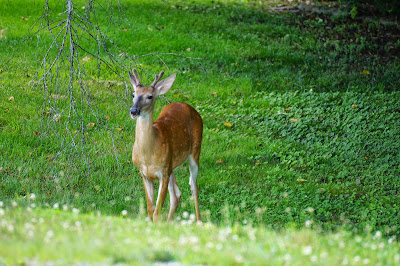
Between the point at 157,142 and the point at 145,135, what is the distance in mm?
173

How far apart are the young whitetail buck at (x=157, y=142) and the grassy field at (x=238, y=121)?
339mm

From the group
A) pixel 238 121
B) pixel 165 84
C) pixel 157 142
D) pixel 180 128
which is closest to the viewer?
pixel 157 142

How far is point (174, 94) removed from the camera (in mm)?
11836

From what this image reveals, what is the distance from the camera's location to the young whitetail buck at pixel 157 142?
6312mm

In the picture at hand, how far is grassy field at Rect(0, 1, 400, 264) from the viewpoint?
764 cm

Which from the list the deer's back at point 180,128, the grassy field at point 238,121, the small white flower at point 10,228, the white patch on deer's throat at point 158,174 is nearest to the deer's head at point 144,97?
the deer's back at point 180,128

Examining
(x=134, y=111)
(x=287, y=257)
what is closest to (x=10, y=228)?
(x=287, y=257)

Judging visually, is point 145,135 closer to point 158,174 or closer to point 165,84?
point 158,174

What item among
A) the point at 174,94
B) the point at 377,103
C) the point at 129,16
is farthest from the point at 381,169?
the point at 129,16

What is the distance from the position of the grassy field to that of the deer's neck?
60cm

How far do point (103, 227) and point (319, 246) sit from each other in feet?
5.30

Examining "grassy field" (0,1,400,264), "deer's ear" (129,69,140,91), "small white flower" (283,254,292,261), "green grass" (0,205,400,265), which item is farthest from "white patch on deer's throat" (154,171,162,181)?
"small white flower" (283,254,292,261)

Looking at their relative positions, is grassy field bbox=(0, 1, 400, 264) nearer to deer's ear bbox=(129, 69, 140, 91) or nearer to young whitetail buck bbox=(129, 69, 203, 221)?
young whitetail buck bbox=(129, 69, 203, 221)

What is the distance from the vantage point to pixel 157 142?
6418mm
